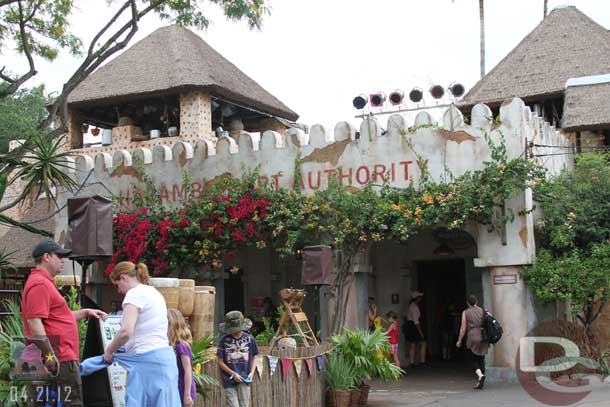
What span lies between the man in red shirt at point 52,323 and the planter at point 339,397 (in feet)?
20.4

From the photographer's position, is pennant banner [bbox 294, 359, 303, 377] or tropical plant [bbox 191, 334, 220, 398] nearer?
tropical plant [bbox 191, 334, 220, 398]

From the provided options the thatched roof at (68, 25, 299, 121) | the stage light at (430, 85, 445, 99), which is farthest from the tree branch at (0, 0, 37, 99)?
the stage light at (430, 85, 445, 99)

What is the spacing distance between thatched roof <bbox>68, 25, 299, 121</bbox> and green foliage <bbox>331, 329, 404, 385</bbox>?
47.1 feet

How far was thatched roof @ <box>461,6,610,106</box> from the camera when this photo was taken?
25.3 metres

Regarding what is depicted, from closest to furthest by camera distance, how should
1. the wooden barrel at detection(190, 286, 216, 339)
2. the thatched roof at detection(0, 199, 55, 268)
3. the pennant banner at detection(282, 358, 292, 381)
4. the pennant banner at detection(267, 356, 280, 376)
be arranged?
the wooden barrel at detection(190, 286, 216, 339) < the pennant banner at detection(267, 356, 280, 376) < the pennant banner at detection(282, 358, 292, 381) < the thatched roof at detection(0, 199, 55, 268)

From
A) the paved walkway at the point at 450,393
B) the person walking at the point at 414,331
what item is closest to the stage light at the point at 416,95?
the person walking at the point at 414,331

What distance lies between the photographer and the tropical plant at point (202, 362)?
30.3 ft

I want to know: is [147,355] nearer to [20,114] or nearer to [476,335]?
[476,335]

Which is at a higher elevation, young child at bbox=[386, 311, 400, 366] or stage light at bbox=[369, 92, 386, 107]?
stage light at bbox=[369, 92, 386, 107]

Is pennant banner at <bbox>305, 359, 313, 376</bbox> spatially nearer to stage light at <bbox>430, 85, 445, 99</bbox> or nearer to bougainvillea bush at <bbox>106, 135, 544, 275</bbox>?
bougainvillea bush at <bbox>106, 135, 544, 275</bbox>

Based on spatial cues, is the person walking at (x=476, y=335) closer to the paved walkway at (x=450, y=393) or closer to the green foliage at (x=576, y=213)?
the paved walkway at (x=450, y=393)

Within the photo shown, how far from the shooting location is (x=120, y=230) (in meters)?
18.6

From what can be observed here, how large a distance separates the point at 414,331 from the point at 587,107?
320 inches

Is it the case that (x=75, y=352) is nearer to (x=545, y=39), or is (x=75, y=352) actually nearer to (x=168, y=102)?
(x=168, y=102)
